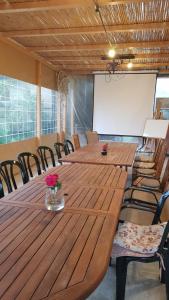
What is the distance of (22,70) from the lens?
571 centimetres

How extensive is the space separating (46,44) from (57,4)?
221 centimetres

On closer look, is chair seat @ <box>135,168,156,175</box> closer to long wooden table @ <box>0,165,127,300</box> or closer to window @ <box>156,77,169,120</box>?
long wooden table @ <box>0,165,127,300</box>

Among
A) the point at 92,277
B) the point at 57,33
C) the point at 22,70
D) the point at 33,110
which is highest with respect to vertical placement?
the point at 57,33

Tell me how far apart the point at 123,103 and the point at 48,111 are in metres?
2.37

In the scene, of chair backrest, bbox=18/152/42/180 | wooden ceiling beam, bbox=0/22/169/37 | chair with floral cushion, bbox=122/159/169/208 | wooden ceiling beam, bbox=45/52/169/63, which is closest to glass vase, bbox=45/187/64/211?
chair with floral cushion, bbox=122/159/169/208

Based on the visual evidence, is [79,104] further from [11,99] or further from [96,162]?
[96,162]

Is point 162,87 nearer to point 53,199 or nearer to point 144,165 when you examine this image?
point 144,165

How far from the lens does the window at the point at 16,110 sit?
16.8 ft

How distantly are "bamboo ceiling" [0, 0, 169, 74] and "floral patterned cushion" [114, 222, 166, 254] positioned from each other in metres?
2.67

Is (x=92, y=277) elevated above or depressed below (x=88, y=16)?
below

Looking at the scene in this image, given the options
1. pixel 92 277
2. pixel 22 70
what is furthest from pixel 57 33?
pixel 92 277

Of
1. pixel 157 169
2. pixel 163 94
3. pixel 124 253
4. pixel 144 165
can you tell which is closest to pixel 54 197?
pixel 124 253

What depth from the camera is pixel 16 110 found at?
5.68 metres

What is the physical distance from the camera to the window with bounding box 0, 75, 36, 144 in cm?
513
